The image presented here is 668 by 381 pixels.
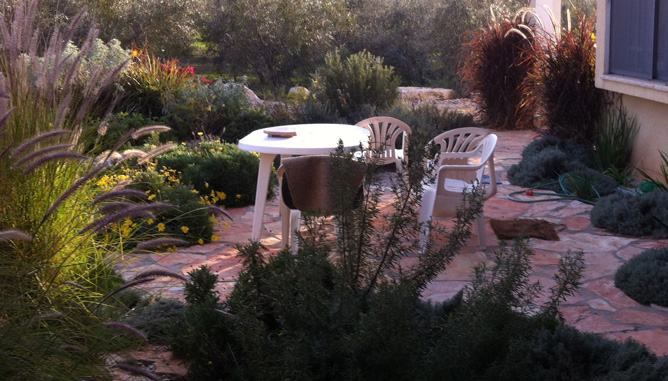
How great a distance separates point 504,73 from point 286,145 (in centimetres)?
641

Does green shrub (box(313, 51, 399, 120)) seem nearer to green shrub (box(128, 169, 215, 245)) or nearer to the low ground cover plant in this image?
green shrub (box(128, 169, 215, 245))

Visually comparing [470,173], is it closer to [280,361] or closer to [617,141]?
[617,141]

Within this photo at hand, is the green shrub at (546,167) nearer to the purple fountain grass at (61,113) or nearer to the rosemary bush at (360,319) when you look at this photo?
the rosemary bush at (360,319)

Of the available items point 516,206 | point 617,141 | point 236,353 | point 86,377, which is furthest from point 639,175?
point 86,377

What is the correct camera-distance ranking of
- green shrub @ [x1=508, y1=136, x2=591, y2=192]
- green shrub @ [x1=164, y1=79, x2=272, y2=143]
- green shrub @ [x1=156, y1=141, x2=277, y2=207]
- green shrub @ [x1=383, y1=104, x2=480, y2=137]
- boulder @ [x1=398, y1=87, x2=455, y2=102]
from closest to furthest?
1. green shrub @ [x1=156, y1=141, x2=277, y2=207]
2. green shrub @ [x1=508, y1=136, x2=591, y2=192]
3. green shrub @ [x1=383, y1=104, x2=480, y2=137]
4. green shrub @ [x1=164, y1=79, x2=272, y2=143]
5. boulder @ [x1=398, y1=87, x2=455, y2=102]

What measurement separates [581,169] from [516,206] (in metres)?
1.20

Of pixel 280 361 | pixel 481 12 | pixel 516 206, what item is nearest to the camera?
pixel 280 361

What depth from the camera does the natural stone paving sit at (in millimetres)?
3652

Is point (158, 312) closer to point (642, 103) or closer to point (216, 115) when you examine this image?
point (642, 103)

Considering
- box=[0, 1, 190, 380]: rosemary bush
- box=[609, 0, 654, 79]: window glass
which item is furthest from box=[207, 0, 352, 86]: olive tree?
box=[0, 1, 190, 380]: rosemary bush

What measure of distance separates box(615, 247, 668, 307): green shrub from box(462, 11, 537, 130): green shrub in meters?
6.23

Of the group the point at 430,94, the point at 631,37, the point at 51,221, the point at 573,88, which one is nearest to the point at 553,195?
the point at 631,37

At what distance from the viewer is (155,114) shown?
10164mm

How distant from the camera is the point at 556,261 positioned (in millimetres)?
4746
